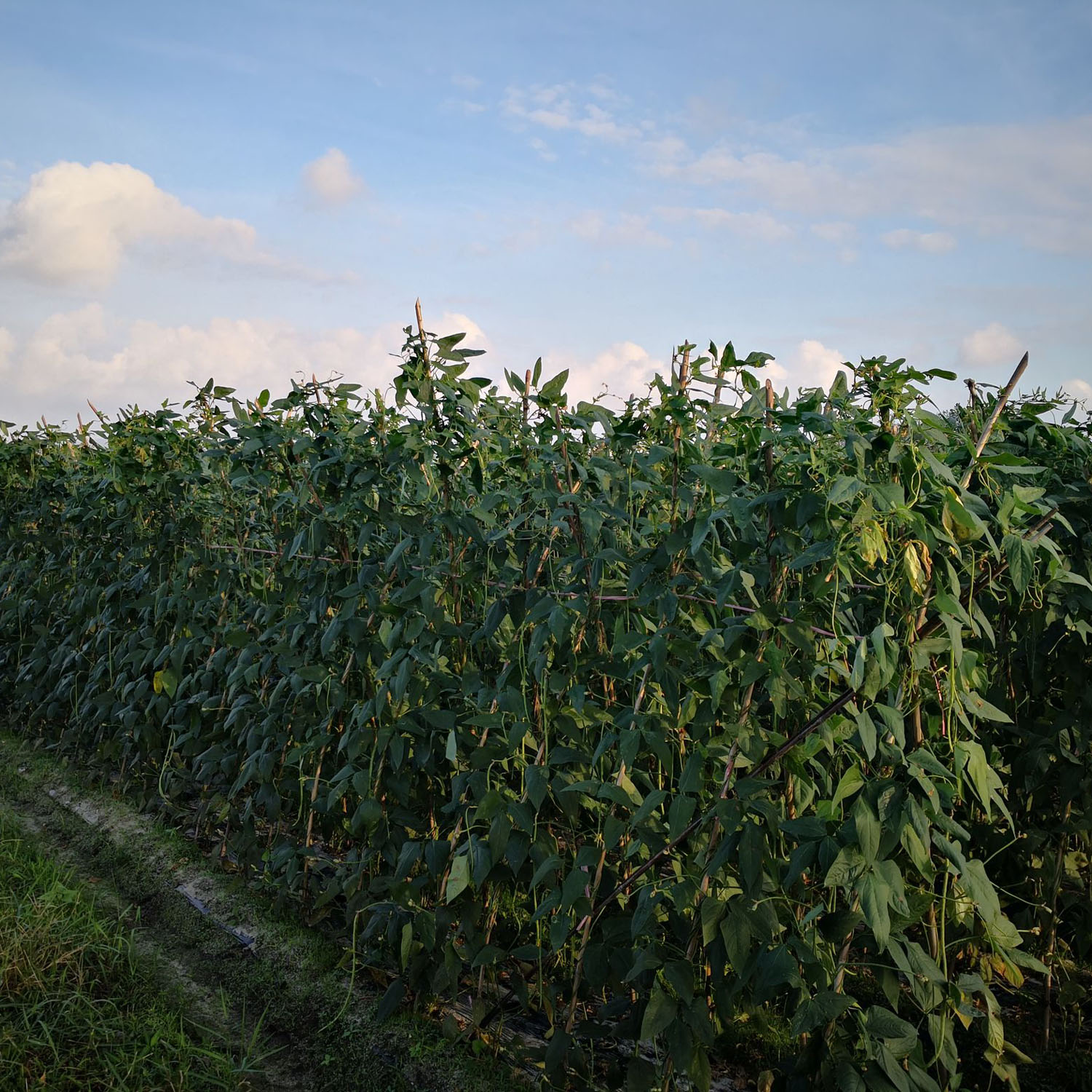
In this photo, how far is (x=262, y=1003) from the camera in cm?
325

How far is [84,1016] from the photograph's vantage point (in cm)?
287

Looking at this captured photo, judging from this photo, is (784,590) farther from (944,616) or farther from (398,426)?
(398,426)

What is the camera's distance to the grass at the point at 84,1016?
266 centimetres

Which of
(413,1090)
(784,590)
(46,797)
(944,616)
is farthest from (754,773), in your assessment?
(46,797)

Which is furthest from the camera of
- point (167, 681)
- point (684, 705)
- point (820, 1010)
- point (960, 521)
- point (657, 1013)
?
point (167, 681)

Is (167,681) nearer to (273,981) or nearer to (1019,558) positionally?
(273,981)

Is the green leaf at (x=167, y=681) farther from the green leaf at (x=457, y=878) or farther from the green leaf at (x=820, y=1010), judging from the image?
the green leaf at (x=820, y=1010)

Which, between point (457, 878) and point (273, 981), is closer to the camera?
point (457, 878)

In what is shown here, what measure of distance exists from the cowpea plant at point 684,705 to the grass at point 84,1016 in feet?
1.92

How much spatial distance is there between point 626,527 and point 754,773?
2.32ft

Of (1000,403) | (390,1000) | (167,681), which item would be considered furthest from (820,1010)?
(167,681)

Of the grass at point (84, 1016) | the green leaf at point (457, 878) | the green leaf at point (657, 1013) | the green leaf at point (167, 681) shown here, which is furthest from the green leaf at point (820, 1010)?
the green leaf at point (167, 681)

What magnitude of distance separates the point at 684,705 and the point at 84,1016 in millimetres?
2081

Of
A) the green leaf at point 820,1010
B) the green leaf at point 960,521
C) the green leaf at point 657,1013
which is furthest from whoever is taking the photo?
the green leaf at point 657,1013
